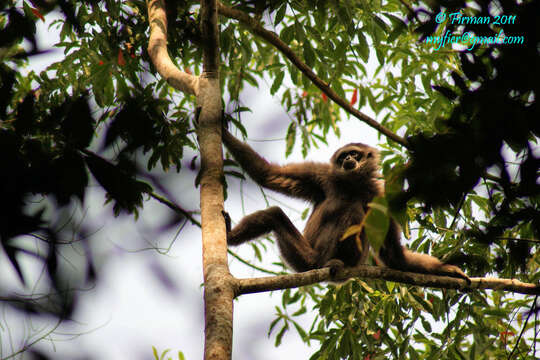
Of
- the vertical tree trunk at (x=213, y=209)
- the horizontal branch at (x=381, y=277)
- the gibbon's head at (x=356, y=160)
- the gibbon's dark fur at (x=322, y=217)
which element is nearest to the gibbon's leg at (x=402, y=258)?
the gibbon's dark fur at (x=322, y=217)

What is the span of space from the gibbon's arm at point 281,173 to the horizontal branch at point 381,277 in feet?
5.50

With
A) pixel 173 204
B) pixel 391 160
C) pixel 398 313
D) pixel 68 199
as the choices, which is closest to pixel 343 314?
pixel 398 313

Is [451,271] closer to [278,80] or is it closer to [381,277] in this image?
[381,277]

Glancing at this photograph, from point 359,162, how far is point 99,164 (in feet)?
16.0

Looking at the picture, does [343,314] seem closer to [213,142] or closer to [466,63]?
[213,142]

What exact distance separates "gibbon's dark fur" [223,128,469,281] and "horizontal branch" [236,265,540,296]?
399 millimetres

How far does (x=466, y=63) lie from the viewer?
2.19 meters

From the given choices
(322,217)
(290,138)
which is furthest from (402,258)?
(290,138)

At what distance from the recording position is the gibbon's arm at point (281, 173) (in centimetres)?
540

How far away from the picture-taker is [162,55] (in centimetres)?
471

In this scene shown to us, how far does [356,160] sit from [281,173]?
4.12 ft

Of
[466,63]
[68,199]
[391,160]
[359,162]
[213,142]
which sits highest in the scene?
[359,162]

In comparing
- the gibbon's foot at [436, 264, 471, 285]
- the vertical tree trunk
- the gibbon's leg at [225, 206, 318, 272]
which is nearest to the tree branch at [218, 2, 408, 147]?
the vertical tree trunk

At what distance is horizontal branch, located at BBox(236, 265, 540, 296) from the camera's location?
334 centimetres
